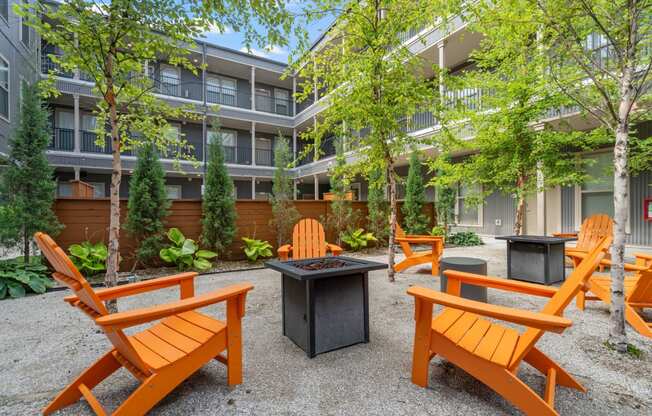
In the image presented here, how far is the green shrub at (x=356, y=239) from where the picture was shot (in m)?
7.47

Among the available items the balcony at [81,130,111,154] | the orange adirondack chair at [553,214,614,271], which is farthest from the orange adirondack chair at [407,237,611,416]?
the balcony at [81,130,111,154]

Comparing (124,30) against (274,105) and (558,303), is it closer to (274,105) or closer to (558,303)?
(558,303)

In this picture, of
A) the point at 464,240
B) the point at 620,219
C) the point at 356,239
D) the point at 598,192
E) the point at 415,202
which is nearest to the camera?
the point at 620,219

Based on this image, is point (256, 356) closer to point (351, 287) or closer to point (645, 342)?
point (351, 287)

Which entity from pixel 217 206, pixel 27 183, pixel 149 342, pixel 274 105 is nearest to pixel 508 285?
pixel 149 342

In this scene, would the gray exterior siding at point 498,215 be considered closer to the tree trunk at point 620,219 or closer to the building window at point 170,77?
the tree trunk at point 620,219

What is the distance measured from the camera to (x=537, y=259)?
4270 millimetres

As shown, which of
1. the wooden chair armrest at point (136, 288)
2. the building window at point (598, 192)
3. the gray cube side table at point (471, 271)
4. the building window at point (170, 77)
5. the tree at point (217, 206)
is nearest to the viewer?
the wooden chair armrest at point (136, 288)

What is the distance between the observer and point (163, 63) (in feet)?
39.3

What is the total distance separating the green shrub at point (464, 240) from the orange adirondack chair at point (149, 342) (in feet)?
26.8

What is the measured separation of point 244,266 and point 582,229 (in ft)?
20.4

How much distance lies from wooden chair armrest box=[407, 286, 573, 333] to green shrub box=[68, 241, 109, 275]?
16.8ft

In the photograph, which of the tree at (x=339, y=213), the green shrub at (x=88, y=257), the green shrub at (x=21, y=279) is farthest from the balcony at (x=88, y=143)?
the tree at (x=339, y=213)

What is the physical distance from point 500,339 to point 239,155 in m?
14.2
